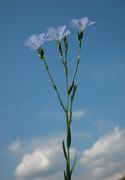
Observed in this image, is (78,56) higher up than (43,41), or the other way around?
(43,41)

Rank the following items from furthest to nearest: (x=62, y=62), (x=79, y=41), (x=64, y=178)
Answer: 1. (x=79, y=41)
2. (x=62, y=62)
3. (x=64, y=178)

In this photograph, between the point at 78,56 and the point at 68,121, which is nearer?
the point at 68,121

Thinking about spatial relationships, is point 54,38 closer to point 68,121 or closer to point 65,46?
point 65,46

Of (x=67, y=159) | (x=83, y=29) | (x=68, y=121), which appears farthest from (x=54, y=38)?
(x=67, y=159)

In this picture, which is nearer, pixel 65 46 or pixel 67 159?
pixel 67 159

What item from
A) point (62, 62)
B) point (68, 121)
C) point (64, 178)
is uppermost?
point (62, 62)

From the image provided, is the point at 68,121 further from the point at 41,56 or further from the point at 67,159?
the point at 41,56

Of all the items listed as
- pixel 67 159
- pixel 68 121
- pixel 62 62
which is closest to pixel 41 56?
pixel 62 62

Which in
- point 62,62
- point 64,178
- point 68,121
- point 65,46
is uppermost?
point 65,46

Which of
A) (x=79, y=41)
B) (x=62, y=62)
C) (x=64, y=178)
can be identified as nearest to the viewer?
(x=64, y=178)
